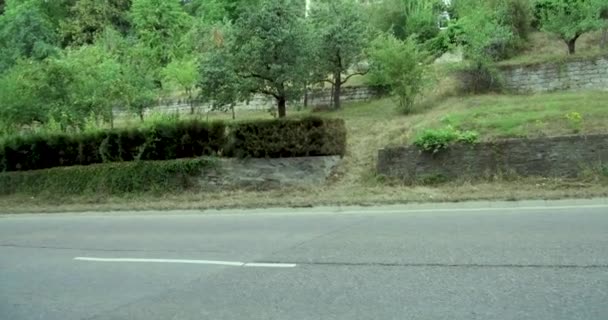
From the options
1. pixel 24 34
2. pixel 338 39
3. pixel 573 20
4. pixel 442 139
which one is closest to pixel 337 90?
pixel 338 39

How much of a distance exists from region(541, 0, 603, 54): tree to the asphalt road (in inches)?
556

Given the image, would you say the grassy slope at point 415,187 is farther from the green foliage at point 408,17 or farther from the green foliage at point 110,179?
the green foliage at point 408,17

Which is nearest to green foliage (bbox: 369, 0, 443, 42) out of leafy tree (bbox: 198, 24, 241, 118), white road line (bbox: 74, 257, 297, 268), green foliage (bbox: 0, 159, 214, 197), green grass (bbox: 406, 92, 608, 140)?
green grass (bbox: 406, 92, 608, 140)

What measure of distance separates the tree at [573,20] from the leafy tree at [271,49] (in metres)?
10.3

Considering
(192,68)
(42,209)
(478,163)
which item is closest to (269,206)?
(478,163)

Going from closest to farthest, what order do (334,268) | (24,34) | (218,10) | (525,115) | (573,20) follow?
(334,268) < (525,115) < (573,20) < (24,34) < (218,10)

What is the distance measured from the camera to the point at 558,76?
22.5 m

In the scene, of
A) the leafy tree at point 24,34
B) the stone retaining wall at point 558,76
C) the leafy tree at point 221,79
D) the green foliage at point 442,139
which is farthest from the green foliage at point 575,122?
the leafy tree at point 24,34

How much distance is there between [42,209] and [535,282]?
53.7 ft

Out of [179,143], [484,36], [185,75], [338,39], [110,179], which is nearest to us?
[179,143]

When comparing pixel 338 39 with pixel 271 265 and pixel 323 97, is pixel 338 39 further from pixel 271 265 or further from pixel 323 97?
pixel 271 265

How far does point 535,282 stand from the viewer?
6484 millimetres

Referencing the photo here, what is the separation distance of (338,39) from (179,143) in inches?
329

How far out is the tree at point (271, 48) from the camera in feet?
71.5
